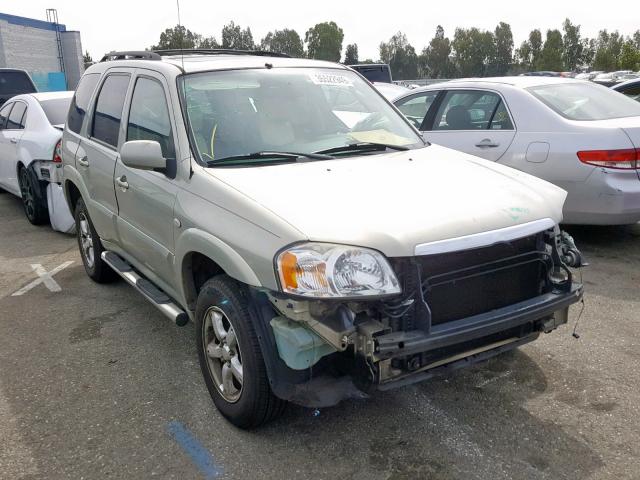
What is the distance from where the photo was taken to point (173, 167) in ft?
11.5

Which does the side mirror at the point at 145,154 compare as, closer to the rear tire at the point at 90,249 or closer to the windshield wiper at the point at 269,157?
the windshield wiper at the point at 269,157

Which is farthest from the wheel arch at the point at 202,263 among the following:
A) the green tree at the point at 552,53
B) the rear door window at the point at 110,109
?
the green tree at the point at 552,53

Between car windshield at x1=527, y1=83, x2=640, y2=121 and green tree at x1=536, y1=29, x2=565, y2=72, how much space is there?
98.8m

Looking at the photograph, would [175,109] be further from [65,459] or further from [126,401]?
[65,459]

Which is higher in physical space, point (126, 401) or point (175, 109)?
point (175, 109)

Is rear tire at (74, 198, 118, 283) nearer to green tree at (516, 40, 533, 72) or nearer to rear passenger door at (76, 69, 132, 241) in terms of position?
rear passenger door at (76, 69, 132, 241)

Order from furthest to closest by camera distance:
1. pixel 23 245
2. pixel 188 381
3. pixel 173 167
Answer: pixel 23 245
pixel 188 381
pixel 173 167

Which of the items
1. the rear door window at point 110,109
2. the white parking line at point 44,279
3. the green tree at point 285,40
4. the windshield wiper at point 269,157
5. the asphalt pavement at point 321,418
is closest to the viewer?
the asphalt pavement at point 321,418

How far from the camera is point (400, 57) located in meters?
116

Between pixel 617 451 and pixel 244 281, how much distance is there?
78.0 inches

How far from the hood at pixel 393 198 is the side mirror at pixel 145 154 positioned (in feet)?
1.20

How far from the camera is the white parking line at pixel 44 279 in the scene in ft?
18.4

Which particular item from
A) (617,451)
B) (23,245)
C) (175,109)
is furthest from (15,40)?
(617,451)

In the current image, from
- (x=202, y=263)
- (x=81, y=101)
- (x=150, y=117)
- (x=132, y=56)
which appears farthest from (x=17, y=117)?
(x=202, y=263)
